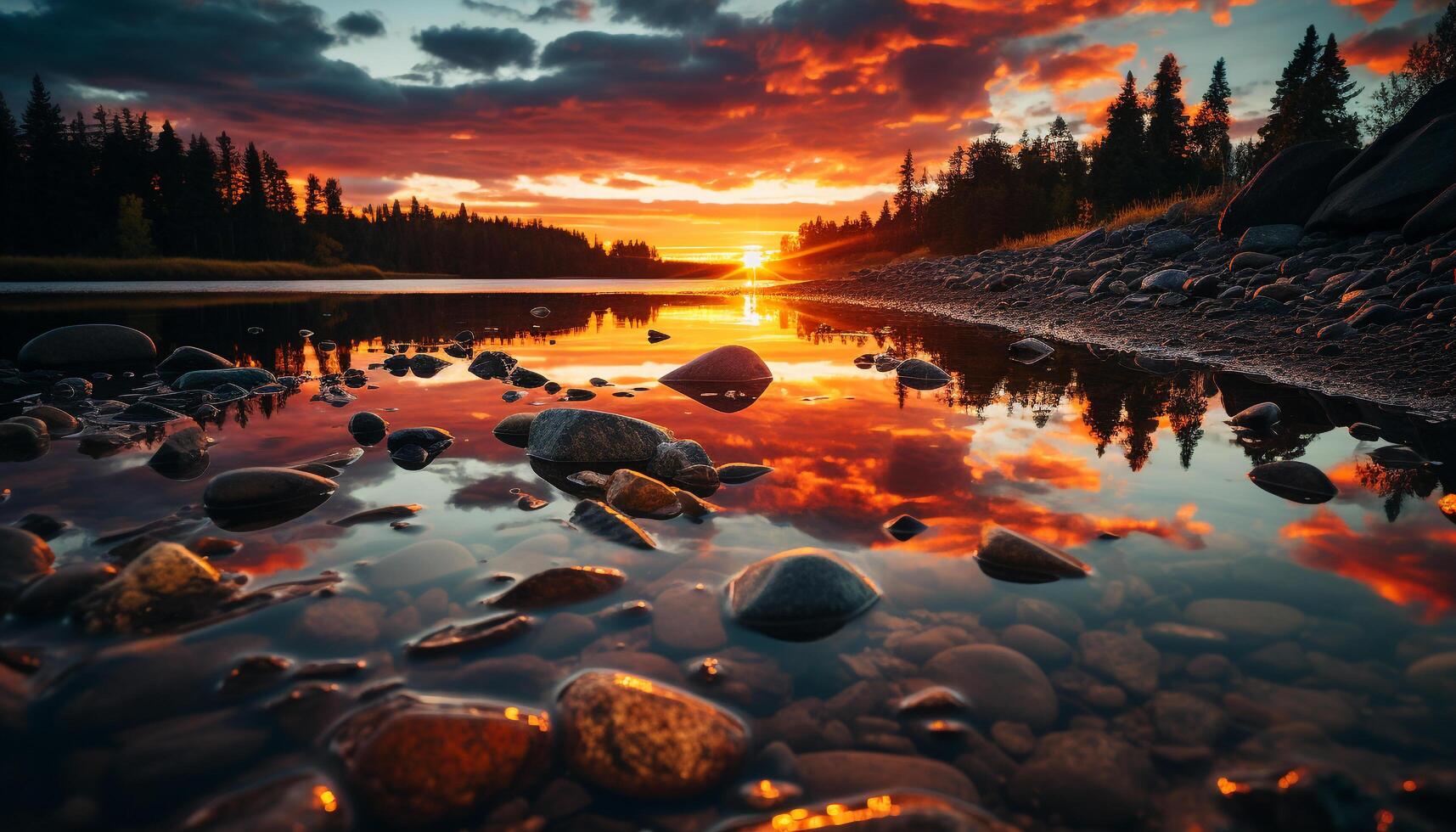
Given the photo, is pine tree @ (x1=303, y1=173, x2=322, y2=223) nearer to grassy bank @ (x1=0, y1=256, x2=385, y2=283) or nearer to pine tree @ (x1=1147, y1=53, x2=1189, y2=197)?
grassy bank @ (x1=0, y1=256, x2=385, y2=283)

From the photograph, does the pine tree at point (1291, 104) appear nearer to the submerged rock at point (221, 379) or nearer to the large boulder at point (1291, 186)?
the large boulder at point (1291, 186)

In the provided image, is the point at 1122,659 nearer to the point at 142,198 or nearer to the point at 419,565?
the point at 419,565

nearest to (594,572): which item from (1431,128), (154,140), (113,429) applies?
(113,429)

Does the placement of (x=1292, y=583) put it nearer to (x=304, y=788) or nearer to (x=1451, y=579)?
(x=1451, y=579)

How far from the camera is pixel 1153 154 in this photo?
145ft

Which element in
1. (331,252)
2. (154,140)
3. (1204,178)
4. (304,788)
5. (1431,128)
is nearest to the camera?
(304,788)

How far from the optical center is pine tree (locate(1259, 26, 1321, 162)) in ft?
125

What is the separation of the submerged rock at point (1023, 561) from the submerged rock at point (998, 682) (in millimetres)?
655

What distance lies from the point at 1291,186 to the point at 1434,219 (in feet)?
18.2

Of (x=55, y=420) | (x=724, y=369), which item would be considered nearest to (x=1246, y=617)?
(x=724, y=369)

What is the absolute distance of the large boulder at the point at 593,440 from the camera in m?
4.58

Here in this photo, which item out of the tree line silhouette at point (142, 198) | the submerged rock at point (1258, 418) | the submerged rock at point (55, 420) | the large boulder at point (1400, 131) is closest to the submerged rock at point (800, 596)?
the submerged rock at point (1258, 418)

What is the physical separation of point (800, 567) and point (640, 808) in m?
1.18

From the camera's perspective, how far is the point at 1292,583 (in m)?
2.73
